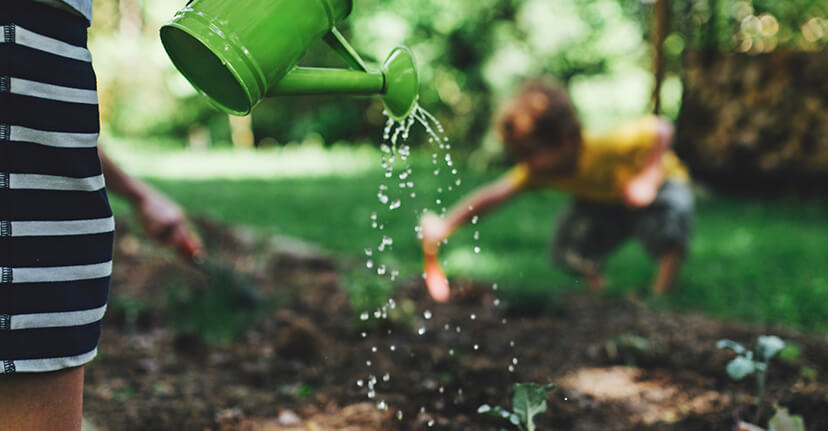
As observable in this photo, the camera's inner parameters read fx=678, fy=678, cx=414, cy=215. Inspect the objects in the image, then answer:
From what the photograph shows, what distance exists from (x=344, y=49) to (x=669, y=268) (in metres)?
2.52

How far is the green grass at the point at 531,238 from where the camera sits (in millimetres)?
3076

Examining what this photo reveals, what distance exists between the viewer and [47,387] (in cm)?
90

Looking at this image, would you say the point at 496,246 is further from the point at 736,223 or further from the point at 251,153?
the point at 251,153

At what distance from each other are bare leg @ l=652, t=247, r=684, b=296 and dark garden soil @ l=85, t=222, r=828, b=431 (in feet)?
1.41

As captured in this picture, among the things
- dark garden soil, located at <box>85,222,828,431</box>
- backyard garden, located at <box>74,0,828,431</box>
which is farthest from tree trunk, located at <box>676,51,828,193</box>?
dark garden soil, located at <box>85,222,828,431</box>

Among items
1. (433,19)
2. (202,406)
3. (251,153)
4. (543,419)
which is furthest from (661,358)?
(251,153)

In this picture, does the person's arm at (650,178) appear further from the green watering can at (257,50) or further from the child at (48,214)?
the child at (48,214)

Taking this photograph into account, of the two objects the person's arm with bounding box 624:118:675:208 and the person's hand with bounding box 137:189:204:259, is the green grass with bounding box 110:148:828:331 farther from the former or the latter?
the person's hand with bounding box 137:189:204:259

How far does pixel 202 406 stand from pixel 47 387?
1.03 meters

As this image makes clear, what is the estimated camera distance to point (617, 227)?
3447mm

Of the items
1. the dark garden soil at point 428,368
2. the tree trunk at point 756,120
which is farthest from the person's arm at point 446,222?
the tree trunk at point 756,120

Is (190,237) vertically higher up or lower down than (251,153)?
Answer: lower down

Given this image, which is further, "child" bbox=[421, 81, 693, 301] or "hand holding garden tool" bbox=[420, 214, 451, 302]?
"child" bbox=[421, 81, 693, 301]

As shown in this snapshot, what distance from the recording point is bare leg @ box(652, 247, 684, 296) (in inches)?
126
